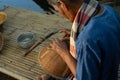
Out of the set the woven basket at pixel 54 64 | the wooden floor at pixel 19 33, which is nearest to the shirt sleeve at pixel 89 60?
the woven basket at pixel 54 64

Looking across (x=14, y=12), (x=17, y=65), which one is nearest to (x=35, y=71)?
(x=17, y=65)

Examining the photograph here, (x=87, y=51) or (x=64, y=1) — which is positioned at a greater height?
(x=64, y=1)

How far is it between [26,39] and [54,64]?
1168 mm

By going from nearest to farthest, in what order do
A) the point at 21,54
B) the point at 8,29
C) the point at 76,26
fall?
1. the point at 76,26
2. the point at 21,54
3. the point at 8,29

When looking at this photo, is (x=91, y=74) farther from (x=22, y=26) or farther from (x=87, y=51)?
(x=22, y=26)

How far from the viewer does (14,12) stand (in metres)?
5.04

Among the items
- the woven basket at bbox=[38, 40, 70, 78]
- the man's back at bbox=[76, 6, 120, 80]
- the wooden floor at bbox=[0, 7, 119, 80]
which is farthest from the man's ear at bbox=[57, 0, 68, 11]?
the wooden floor at bbox=[0, 7, 119, 80]

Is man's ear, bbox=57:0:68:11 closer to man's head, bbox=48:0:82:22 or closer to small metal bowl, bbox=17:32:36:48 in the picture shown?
man's head, bbox=48:0:82:22

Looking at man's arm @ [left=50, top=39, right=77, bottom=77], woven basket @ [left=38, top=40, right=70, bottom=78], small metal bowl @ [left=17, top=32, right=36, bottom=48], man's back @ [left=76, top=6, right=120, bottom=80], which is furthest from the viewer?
small metal bowl @ [left=17, top=32, right=36, bottom=48]

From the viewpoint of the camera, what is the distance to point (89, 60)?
68.6 inches

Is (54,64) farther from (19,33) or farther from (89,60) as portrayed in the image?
(19,33)

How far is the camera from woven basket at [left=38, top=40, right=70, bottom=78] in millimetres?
2888

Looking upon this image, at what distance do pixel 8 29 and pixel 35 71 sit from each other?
122cm

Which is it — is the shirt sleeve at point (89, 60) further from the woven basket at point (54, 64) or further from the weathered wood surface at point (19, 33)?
the weathered wood surface at point (19, 33)
